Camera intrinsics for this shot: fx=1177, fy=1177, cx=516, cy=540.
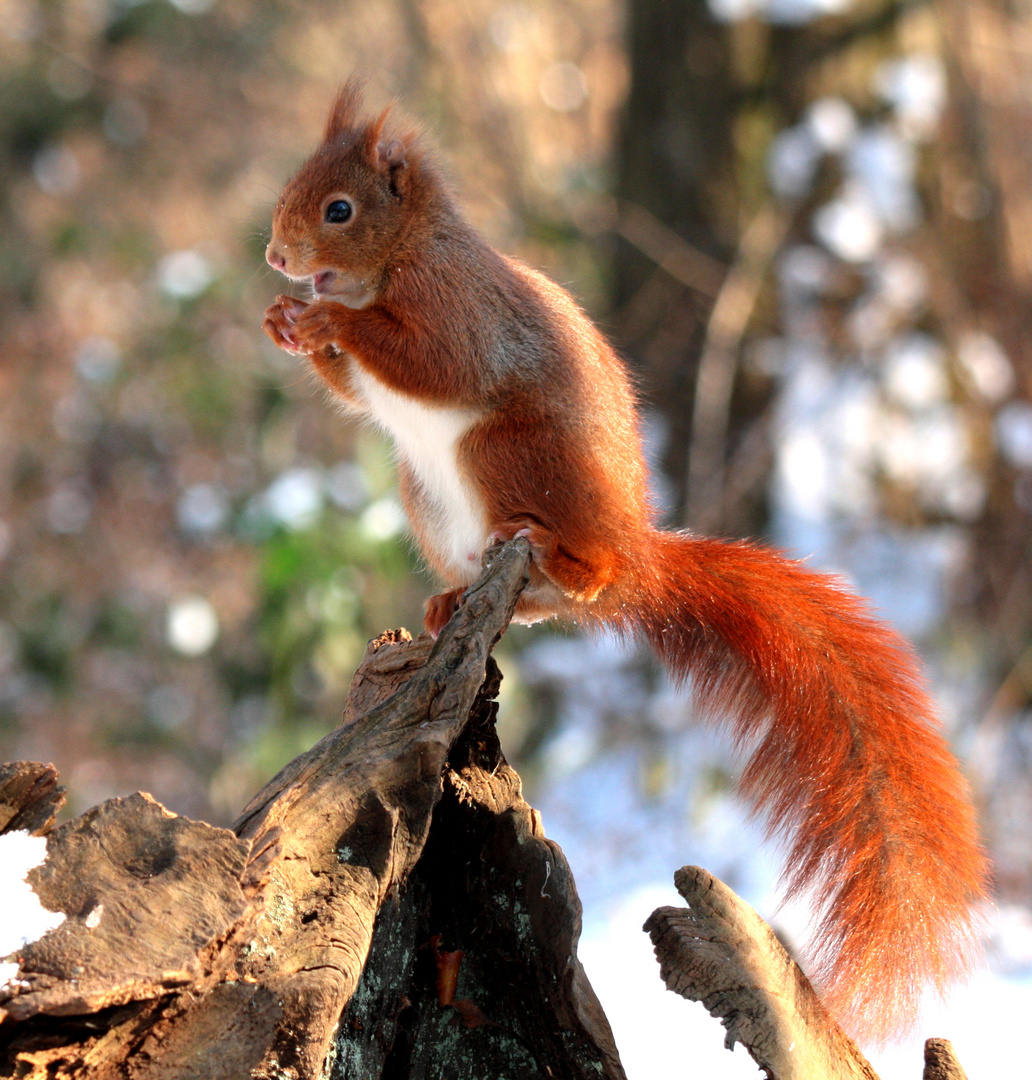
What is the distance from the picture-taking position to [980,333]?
320 centimetres

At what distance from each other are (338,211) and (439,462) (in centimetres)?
32

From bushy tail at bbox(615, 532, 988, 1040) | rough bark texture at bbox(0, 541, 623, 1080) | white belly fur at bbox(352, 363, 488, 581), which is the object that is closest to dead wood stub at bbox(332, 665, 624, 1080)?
rough bark texture at bbox(0, 541, 623, 1080)

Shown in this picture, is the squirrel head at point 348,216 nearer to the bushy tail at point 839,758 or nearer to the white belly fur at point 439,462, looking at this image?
the white belly fur at point 439,462

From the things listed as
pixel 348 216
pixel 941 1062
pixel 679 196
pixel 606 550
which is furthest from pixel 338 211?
pixel 679 196

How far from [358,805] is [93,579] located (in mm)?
3464

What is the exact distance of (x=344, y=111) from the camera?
5.03 feet

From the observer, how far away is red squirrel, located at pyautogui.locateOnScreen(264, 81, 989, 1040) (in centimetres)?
100

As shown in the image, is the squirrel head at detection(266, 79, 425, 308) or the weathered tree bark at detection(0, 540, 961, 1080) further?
the squirrel head at detection(266, 79, 425, 308)

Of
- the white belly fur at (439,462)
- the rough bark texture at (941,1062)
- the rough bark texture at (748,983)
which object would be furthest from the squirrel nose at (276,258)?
the rough bark texture at (941,1062)

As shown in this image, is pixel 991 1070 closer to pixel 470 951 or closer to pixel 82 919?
pixel 470 951

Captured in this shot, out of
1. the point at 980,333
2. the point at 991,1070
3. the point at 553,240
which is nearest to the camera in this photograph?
the point at 991,1070

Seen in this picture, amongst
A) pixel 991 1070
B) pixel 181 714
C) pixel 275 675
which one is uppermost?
pixel 181 714

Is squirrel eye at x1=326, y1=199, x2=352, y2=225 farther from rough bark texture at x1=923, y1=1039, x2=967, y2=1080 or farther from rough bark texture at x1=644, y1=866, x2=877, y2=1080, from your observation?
rough bark texture at x1=923, y1=1039, x2=967, y2=1080

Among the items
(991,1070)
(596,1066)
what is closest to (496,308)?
(596,1066)
